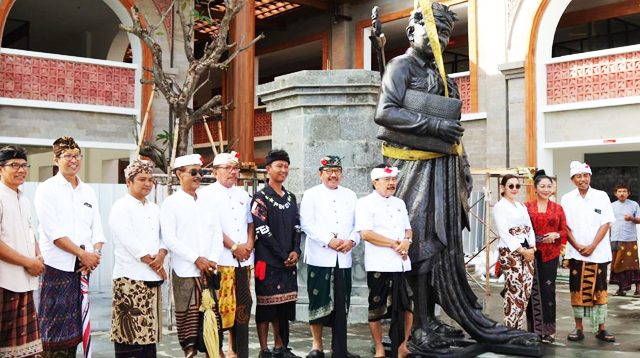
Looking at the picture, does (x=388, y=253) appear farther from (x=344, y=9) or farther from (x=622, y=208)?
(x=344, y=9)

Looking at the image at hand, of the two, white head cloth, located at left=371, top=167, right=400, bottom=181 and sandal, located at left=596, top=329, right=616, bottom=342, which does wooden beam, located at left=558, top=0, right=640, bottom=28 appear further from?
white head cloth, located at left=371, top=167, right=400, bottom=181

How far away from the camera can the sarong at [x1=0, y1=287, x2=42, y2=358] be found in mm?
3930

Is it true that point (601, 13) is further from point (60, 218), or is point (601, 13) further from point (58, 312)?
point (58, 312)

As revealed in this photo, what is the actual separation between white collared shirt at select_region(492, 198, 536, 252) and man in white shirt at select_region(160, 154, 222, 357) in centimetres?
246

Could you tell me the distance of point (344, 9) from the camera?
1900 cm

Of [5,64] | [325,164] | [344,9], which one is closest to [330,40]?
[344,9]

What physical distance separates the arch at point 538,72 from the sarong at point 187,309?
11008 millimetres

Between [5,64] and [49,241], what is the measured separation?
1026cm

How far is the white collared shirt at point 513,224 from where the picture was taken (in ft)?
18.3

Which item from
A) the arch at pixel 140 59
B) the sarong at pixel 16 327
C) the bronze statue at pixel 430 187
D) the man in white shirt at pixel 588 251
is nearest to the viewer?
the sarong at pixel 16 327

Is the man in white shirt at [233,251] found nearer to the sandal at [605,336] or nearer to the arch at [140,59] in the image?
the sandal at [605,336]

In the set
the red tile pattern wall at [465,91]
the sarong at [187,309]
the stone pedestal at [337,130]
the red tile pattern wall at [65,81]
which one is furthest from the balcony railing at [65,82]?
the sarong at [187,309]

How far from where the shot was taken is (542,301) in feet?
19.2

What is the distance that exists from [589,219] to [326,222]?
2.66 m
